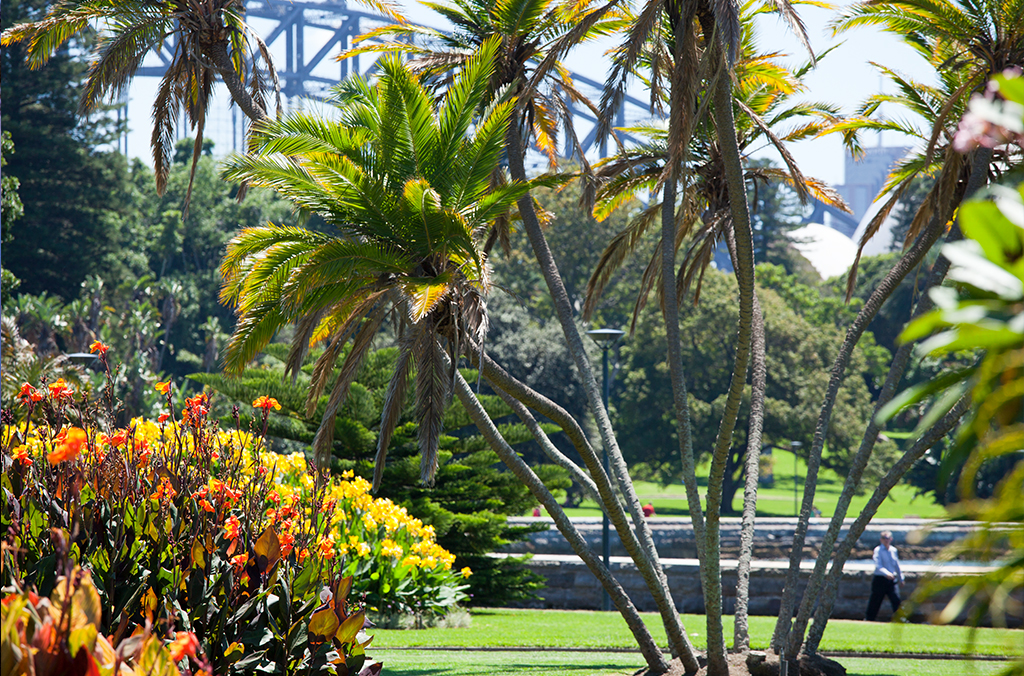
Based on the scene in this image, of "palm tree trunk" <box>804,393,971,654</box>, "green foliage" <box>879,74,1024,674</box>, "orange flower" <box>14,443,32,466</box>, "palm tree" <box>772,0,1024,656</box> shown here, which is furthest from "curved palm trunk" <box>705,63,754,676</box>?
"green foliage" <box>879,74,1024,674</box>

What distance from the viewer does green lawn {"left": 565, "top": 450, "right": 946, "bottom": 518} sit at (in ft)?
135

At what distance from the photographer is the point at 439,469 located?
57.7 feet

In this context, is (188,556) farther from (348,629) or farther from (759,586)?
(759,586)

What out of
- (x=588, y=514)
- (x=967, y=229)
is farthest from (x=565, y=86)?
(x=588, y=514)

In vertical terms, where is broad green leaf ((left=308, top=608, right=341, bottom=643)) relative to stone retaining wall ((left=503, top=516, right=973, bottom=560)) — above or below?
above

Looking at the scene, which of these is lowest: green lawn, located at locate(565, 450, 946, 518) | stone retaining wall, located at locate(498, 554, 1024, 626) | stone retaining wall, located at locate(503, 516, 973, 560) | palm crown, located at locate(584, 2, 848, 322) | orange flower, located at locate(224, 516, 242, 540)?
green lawn, located at locate(565, 450, 946, 518)

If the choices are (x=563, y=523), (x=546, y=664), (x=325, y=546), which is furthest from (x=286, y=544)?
(x=546, y=664)

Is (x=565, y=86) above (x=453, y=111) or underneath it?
above

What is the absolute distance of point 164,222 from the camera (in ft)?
162

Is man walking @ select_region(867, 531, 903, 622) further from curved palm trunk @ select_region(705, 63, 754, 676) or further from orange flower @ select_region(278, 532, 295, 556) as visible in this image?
orange flower @ select_region(278, 532, 295, 556)

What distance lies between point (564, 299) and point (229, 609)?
5.82 m

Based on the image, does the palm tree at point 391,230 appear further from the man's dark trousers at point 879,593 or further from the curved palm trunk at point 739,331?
the man's dark trousers at point 879,593

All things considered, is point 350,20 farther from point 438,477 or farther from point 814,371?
point 438,477

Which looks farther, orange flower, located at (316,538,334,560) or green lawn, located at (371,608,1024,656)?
green lawn, located at (371,608,1024,656)
